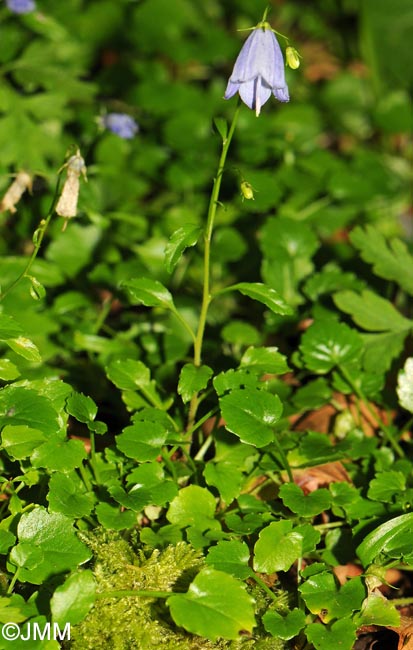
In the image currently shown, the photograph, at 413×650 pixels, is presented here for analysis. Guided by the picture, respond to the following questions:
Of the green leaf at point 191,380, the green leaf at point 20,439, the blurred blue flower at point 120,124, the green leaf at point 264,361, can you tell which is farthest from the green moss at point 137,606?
the blurred blue flower at point 120,124

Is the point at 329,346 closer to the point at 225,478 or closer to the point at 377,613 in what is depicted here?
the point at 225,478

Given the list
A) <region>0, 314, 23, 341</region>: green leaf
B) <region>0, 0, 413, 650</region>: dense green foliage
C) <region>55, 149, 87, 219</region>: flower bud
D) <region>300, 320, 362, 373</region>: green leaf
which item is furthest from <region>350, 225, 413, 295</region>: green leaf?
<region>0, 314, 23, 341</region>: green leaf

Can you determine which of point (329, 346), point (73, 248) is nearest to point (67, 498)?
point (329, 346)

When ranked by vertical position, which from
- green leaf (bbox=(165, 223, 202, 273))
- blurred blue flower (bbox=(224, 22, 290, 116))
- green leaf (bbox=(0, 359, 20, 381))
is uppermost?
blurred blue flower (bbox=(224, 22, 290, 116))

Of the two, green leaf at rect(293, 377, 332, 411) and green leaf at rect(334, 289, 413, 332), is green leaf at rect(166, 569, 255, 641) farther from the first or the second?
green leaf at rect(334, 289, 413, 332)

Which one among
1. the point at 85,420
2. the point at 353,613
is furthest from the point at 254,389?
the point at 353,613

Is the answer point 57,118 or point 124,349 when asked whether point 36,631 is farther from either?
point 57,118
